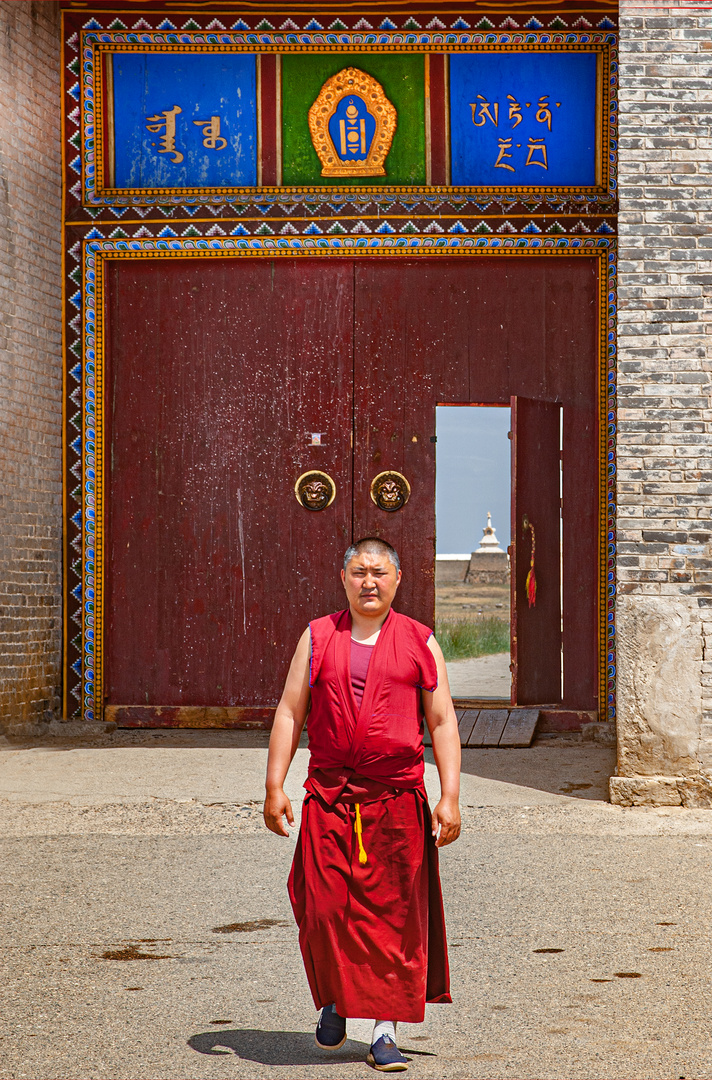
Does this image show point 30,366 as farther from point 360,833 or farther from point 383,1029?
point 383,1029

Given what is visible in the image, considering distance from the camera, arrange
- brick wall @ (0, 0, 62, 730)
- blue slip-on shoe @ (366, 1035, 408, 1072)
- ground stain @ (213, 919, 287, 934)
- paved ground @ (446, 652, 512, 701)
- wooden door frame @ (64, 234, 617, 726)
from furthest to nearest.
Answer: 1. paved ground @ (446, 652, 512, 701)
2. wooden door frame @ (64, 234, 617, 726)
3. brick wall @ (0, 0, 62, 730)
4. ground stain @ (213, 919, 287, 934)
5. blue slip-on shoe @ (366, 1035, 408, 1072)

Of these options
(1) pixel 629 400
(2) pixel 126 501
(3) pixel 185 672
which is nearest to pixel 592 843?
(1) pixel 629 400

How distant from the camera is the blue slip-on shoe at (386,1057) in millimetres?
3440

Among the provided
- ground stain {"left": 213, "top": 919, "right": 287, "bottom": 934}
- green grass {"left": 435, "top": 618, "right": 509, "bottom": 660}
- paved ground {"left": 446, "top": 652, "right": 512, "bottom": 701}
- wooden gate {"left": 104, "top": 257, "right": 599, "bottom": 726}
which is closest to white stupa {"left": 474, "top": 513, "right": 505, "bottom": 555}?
green grass {"left": 435, "top": 618, "right": 509, "bottom": 660}

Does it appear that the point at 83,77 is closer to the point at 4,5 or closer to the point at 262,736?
the point at 4,5

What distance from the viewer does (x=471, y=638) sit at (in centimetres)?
2162

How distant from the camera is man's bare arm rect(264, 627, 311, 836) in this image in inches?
148

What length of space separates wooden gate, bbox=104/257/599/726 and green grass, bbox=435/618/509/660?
935cm

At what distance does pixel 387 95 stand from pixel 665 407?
395 centimetres

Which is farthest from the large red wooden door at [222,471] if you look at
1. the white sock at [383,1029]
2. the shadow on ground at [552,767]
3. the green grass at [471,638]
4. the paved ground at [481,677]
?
the green grass at [471,638]

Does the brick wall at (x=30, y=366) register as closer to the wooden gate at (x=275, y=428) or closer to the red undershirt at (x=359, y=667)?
the wooden gate at (x=275, y=428)

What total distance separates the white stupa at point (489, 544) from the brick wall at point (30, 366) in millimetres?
23614

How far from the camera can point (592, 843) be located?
20.4ft

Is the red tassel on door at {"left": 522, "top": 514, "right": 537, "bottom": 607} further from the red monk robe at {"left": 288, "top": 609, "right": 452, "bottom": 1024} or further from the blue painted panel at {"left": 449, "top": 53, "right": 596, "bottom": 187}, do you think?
the red monk robe at {"left": 288, "top": 609, "right": 452, "bottom": 1024}
